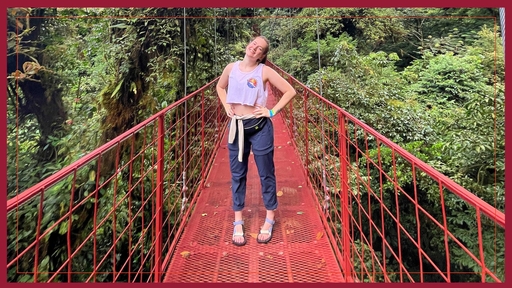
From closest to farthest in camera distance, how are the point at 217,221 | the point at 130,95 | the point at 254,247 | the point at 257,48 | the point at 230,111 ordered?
the point at 257,48, the point at 230,111, the point at 254,247, the point at 217,221, the point at 130,95

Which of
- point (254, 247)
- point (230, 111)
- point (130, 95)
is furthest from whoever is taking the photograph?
point (130, 95)

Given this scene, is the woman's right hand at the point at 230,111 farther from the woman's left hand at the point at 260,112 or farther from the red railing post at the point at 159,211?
the red railing post at the point at 159,211

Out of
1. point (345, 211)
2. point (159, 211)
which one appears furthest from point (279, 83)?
point (159, 211)

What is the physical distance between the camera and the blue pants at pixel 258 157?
5.74 feet

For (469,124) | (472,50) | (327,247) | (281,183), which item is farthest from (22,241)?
(472,50)

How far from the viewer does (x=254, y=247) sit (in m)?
1.85

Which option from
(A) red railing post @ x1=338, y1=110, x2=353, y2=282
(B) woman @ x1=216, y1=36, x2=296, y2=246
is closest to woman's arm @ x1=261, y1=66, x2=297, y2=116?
(B) woman @ x1=216, y1=36, x2=296, y2=246

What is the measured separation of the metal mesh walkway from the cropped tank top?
82 cm

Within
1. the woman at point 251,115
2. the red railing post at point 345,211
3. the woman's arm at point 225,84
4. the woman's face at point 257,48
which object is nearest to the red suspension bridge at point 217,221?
the red railing post at point 345,211

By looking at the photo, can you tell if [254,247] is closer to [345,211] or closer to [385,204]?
[345,211]

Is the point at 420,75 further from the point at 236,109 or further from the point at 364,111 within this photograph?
the point at 236,109

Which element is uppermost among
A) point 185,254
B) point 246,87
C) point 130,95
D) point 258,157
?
point 130,95

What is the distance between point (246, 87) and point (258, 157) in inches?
15.3

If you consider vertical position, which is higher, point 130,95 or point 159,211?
point 130,95
